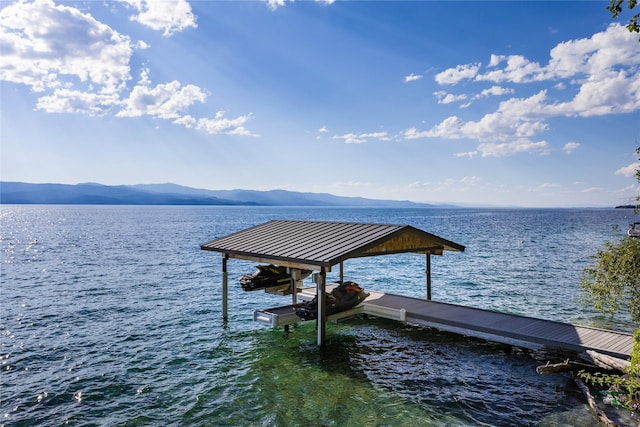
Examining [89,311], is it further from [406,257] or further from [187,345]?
[406,257]

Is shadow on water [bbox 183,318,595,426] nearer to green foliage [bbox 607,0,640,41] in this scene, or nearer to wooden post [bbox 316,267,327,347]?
wooden post [bbox 316,267,327,347]

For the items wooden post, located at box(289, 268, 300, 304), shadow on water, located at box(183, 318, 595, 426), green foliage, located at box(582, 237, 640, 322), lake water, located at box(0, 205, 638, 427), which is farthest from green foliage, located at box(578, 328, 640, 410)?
wooden post, located at box(289, 268, 300, 304)

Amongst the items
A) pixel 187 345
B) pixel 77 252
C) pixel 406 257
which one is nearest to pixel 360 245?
pixel 187 345

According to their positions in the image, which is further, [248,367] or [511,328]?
[511,328]

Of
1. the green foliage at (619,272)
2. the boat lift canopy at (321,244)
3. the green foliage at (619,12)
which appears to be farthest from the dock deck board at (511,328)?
the green foliage at (619,12)

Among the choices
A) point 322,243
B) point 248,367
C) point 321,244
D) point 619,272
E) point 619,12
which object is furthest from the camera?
point 322,243

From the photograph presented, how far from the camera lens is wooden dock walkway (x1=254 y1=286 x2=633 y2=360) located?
46.1 ft

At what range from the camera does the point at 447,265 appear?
4166 cm

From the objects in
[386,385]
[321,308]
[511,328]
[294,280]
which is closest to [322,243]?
[321,308]

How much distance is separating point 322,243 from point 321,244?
0.48ft

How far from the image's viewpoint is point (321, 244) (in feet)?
53.5

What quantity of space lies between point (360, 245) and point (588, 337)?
25.7 feet

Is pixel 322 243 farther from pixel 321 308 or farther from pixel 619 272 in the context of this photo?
pixel 619 272

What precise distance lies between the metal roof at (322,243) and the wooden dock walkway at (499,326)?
238cm
